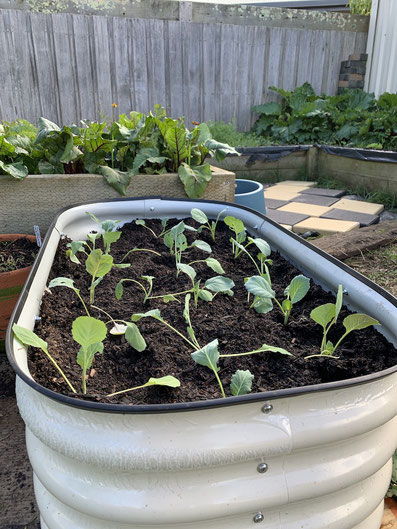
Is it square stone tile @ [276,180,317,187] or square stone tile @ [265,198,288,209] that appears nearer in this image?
square stone tile @ [265,198,288,209]

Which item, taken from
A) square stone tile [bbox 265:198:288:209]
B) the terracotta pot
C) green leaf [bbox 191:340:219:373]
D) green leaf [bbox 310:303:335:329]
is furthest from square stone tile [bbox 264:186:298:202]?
green leaf [bbox 191:340:219:373]

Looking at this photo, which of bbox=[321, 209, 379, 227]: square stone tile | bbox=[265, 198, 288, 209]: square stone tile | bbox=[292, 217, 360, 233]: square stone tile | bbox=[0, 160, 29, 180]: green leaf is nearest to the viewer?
bbox=[0, 160, 29, 180]: green leaf

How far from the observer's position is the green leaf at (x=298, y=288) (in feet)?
4.02

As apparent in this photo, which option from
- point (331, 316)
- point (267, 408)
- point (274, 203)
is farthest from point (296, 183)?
point (267, 408)

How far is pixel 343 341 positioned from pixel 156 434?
635mm

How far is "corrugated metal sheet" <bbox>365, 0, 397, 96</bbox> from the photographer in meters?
5.42

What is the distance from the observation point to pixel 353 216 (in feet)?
11.3

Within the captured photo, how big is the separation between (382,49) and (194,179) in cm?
455

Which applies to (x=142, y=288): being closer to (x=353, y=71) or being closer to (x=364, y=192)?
(x=364, y=192)

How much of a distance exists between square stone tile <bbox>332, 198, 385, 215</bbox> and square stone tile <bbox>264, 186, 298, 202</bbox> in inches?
16.9

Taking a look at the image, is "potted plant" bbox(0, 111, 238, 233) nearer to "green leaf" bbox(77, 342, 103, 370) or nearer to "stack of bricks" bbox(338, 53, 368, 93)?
"green leaf" bbox(77, 342, 103, 370)

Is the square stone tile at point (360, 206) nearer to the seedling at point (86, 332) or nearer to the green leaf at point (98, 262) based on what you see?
the green leaf at point (98, 262)

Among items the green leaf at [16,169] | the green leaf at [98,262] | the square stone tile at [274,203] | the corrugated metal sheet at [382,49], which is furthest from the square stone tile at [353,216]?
the corrugated metal sheet at [382,49]

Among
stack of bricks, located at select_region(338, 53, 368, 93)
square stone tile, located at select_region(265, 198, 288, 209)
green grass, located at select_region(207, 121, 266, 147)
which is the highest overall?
stack of bricks, located at select_region(338, 53, 368, 93)
